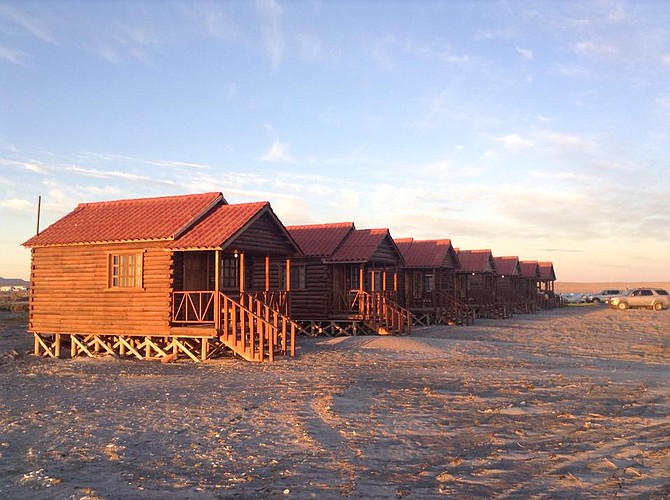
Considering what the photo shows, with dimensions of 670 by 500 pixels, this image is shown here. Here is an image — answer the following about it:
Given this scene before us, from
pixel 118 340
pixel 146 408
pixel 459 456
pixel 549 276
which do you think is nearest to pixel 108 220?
pixel 118 340

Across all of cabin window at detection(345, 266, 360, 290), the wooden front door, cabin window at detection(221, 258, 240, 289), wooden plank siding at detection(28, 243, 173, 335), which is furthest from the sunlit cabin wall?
wooden plank siding at detection(28, 243, 173, 335)

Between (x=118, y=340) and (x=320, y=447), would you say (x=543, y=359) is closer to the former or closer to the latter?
(x=320, y=447)

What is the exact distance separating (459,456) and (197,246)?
11.9 m

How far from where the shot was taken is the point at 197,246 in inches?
720

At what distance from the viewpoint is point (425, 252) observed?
36344 millimetres

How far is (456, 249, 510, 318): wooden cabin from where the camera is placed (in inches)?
1651

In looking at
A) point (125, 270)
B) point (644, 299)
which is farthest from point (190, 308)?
point (644, 299)

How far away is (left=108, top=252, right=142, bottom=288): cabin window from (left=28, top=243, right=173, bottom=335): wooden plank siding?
0.58 ft

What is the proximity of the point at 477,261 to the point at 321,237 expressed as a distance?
58.0 feet

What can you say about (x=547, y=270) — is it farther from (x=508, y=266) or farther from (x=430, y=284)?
(x=430, y=284)

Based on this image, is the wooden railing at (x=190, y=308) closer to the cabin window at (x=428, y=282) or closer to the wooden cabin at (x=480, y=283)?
the cabin window at (x=428, y=282)

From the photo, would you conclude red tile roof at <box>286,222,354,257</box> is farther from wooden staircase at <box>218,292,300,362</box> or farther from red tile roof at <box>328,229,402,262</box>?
wooden staircase at <box>218,292,300,362</box>

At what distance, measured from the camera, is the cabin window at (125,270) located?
64.8 feet

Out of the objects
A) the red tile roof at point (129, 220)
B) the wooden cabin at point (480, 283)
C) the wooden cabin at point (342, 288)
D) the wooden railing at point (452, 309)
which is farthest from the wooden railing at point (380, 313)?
the wooden cabin at point (480, 283)
